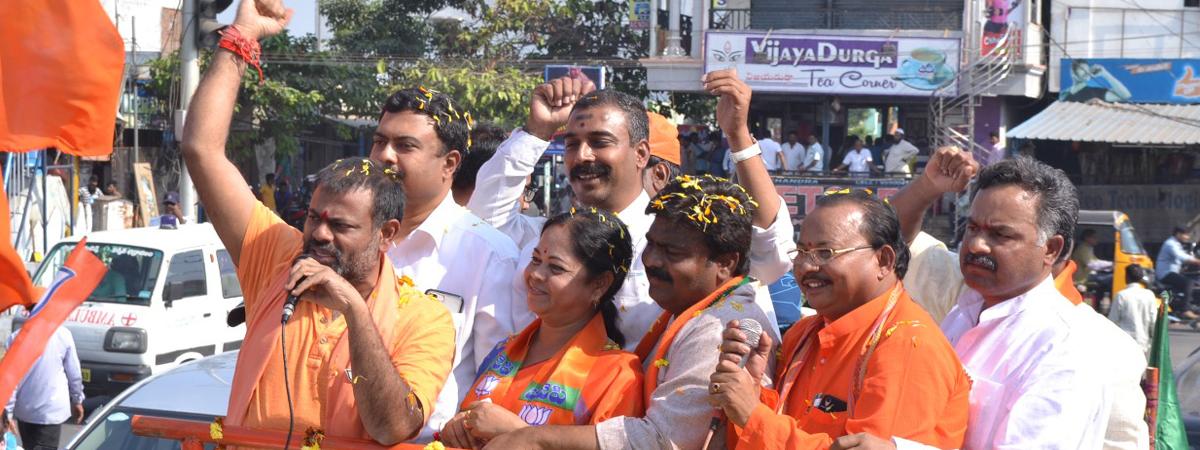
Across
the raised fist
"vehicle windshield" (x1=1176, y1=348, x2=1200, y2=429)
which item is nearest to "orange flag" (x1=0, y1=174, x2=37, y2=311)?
the raised fist

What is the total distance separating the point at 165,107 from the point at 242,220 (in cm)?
2495

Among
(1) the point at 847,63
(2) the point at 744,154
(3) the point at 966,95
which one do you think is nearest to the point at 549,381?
(2) the point at 744,154

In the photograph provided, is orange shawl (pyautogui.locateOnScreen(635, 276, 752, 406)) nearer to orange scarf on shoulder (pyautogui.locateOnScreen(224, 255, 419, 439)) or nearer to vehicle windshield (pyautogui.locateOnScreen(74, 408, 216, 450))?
orange scarf on shoulder (pyautogui.locateOnScreen(224, 255, 419, 439))

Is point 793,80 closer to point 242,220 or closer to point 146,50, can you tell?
point 146,50

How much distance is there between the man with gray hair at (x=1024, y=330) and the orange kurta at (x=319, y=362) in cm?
107

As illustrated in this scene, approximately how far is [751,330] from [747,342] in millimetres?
79

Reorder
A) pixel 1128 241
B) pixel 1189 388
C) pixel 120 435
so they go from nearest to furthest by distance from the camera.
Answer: pixel 120 435 → pixel 1189 388 → pixel 1128 241

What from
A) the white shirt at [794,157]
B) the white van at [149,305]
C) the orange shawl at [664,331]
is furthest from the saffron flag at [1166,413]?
the white shirt at [794,157]

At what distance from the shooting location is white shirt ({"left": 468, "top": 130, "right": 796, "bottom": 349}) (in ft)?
12.7

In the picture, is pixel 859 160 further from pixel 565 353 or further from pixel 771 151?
pixel 565 353

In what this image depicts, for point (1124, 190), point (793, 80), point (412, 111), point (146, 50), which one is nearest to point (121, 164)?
point (146, 50)

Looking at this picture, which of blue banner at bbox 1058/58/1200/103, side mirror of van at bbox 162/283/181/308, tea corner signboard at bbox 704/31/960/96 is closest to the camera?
side mirror of van at bbox 162/283/181/308

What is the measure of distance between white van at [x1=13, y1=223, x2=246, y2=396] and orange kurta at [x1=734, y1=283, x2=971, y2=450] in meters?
8.56

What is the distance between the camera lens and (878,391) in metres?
3.01
